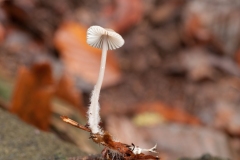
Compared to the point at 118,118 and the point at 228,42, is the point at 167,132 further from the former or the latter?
the point at 228,42

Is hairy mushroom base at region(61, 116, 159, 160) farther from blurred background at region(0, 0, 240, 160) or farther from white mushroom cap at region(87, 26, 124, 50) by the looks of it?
blurred background at region(0, 0, 240, 160)

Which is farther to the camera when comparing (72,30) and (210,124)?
(72,30)

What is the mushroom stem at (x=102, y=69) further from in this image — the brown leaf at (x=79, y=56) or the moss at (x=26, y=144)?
the brown leaf at (x=79, y=56)

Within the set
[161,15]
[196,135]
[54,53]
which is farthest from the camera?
[161,15]

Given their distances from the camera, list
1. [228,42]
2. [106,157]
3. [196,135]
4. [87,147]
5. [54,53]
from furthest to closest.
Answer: [228,42], [54,53], [196,135], [87,147], [106,157]

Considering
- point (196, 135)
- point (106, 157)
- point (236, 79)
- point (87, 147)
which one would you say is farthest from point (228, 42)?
point (106, 157)

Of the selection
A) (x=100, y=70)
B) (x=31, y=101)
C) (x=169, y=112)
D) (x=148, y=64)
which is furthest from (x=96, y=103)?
(x=148, y=64)

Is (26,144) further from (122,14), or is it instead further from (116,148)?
(122,14)
